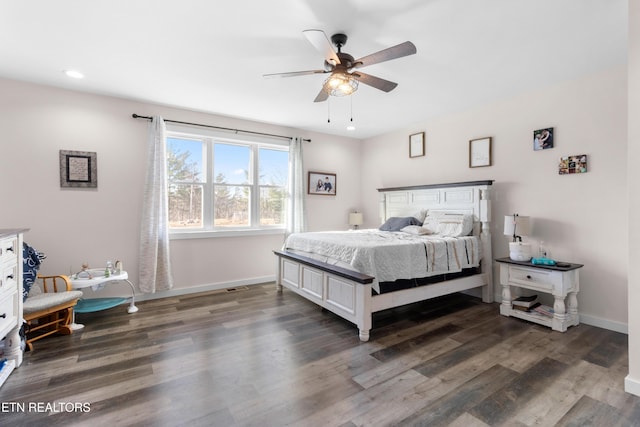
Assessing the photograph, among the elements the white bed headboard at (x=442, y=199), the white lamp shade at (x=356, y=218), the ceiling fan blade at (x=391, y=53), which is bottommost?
the white lamp shade at (x=356, y=218)

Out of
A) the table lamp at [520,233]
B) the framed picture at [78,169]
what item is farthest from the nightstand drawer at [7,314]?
the table lamp at [520,233]

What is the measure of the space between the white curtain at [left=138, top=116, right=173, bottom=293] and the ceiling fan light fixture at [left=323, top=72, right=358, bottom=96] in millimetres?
2597

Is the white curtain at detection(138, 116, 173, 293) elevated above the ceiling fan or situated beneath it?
situated beneath

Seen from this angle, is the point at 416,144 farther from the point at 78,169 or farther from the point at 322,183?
the point at 78,169

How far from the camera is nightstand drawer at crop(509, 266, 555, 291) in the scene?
2.98 metres

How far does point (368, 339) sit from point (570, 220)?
8.51 feet

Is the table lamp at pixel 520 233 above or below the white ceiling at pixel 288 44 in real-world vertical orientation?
below

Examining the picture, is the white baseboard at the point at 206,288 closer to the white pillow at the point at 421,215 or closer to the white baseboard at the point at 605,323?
the white pillow at the point at 421,215

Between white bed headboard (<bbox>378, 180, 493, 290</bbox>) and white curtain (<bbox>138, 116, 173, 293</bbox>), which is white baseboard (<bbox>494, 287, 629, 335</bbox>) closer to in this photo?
white bed headboard (<bbox>378, 180, 493, 290</bbox>)

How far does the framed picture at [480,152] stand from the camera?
3928 millimetres

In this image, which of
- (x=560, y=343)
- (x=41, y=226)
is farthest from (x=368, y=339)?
(x=41, y=226)

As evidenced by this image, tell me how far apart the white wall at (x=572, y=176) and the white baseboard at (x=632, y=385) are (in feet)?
4.35

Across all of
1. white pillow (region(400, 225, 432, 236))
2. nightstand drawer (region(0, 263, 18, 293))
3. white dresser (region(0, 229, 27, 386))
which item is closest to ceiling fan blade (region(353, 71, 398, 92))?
white pillow (region(400, 225, 432, 236))

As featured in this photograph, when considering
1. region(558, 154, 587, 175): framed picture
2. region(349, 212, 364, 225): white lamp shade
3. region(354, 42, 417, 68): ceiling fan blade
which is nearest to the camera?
region(354, 42, 417, 68): ceiling fan blade
